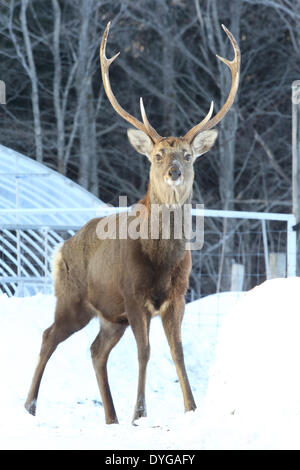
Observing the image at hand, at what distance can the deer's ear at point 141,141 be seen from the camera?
699cm

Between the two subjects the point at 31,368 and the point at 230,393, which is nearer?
the point at 230,393

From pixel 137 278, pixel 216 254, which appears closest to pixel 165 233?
pixel 137 278

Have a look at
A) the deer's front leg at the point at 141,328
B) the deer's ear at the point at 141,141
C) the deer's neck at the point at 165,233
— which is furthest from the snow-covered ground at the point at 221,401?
the deer's ear at the point at 141,141

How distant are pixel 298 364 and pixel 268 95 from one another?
50.5ft

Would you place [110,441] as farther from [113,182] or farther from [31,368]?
[113,182]

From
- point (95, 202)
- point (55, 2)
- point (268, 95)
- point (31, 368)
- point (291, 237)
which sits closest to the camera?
point (31, 368)

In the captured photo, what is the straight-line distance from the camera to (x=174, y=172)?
6492 mm

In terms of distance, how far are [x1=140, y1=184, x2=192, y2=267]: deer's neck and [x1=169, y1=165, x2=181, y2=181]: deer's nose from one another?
21 centimetres

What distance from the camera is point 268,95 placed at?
19391 millimetres

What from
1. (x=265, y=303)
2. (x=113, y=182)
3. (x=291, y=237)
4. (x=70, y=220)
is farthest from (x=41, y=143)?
(x=265, y=303)

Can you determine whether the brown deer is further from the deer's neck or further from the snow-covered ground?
the snow-covered ground

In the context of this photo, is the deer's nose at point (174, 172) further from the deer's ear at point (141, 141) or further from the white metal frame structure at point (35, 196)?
the white metal frame structure at point (35, 196)

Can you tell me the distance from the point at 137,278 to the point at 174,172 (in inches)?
31.3

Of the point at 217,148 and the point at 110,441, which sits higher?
the point at 217,148
